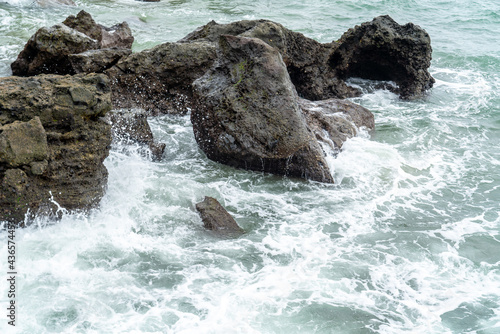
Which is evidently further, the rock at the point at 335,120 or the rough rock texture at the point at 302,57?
the rough rock texture at the point at 302,57

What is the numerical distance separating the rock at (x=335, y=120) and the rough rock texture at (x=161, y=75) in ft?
7.54

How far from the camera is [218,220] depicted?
6.34 meters

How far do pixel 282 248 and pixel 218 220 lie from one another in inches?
36.7

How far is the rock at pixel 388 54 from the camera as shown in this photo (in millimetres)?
11438

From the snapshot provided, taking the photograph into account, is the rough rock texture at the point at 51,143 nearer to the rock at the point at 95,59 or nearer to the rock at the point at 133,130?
the rock at the point at 133,130

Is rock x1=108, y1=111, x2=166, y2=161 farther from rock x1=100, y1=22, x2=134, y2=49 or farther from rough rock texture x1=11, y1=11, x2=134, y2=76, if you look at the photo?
rock x1=100, y1=22, x2=134, y2=49

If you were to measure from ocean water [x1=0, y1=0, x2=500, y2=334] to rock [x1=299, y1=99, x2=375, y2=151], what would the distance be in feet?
0.87

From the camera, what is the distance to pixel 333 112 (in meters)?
9.78

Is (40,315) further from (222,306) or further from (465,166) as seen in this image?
(465,166)

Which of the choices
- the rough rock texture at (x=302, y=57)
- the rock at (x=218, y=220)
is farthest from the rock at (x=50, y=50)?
the rock at (x=218, y=220)

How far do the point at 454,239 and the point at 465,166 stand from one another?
2782mm

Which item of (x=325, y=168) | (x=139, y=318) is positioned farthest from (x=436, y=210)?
(x=139, y=318)

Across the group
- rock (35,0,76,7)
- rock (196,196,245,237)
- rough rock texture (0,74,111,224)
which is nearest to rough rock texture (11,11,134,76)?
rough rock texture (0,74,111,224)

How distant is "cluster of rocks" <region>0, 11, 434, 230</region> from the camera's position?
5.82m
